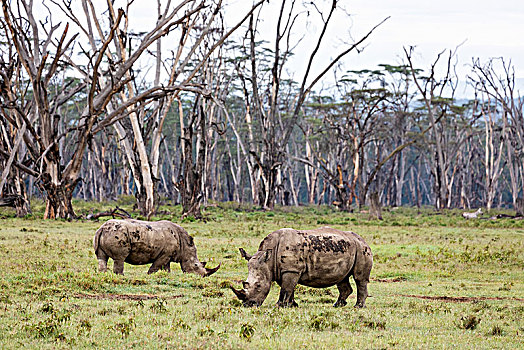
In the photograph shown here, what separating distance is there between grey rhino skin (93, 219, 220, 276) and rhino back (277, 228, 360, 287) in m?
3.66

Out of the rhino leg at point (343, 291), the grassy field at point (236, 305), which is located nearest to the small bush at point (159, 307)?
the grassy field at point (236, 305)

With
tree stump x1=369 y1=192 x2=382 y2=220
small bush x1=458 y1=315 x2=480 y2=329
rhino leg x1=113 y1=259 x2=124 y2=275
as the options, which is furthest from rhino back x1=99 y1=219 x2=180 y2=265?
tree stump x1=369 y1=192 x2=382 y2=220

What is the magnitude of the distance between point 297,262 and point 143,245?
3.99 m

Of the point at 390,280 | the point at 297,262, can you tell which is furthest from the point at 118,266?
the point at 390,280

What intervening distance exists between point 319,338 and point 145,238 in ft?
19.5

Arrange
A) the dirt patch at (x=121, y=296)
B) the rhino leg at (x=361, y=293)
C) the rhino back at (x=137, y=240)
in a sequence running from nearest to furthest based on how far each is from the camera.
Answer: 1. the dirt patch at (x=121, y=296)
2. the rhino leg at (x=361, y=293)
3. the rhino back at (x=137, y=240)

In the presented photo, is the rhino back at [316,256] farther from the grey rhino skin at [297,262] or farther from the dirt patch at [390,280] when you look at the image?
the dirt patch at [390,280]

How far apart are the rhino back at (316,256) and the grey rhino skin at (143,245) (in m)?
3.66

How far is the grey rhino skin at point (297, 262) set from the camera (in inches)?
387

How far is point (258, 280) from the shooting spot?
9805 mm

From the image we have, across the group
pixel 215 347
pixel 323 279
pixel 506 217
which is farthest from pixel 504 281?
pixel 506 217

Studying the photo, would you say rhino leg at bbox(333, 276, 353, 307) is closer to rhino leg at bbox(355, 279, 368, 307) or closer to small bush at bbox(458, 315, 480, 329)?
rhino leg at bbox(355, 279, 368, 307)

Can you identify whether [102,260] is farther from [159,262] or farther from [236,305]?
[236,305]

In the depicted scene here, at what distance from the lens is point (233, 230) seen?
2420cm
